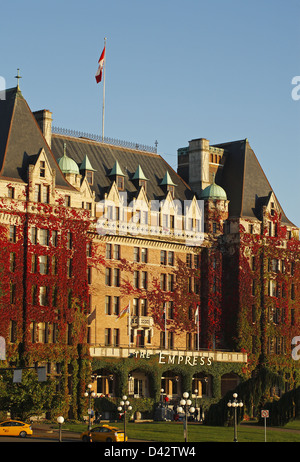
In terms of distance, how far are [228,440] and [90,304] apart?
3646 cm

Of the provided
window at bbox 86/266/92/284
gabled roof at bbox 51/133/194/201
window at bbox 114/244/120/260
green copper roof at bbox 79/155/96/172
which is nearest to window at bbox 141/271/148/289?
window at bbox 114/244/120/260

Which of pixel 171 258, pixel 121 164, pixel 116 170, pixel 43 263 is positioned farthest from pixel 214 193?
pixel 43 263

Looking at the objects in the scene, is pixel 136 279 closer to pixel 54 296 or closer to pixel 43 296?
pixel 54 296

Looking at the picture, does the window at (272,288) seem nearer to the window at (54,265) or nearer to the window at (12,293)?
the window at (54,265)

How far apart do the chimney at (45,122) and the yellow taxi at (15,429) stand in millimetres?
42962

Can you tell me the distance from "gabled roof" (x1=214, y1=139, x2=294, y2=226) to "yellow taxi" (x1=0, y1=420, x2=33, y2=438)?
54.0m

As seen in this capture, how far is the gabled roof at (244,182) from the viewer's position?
6220 inches

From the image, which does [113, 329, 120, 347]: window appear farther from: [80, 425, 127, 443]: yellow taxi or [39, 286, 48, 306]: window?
[80, 425, 127, 443]: yellow taxi

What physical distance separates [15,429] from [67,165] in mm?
40222

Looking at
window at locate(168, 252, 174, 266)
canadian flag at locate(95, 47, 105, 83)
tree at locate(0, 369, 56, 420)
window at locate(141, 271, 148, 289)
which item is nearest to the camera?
tree at locate(0, 369, 56, 420)

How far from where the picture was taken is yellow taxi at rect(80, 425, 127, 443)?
347 ft

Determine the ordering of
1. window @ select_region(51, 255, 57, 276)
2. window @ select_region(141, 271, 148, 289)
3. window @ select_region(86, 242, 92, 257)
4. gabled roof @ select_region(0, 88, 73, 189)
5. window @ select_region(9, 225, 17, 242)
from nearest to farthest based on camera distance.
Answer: window @ select_region(9, 225, 17, 242) < window @ select_region(51, 255, 57, 276) < gabled roof @ select_region(0, 88, 73, 189) < window @ select_region(86, 242, 92, 257) < window @ select_region(141, 271, 148, 289)

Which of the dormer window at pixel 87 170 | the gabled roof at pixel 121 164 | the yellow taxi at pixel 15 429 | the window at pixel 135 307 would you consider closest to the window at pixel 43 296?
the gabled roof at pixel 121 164
